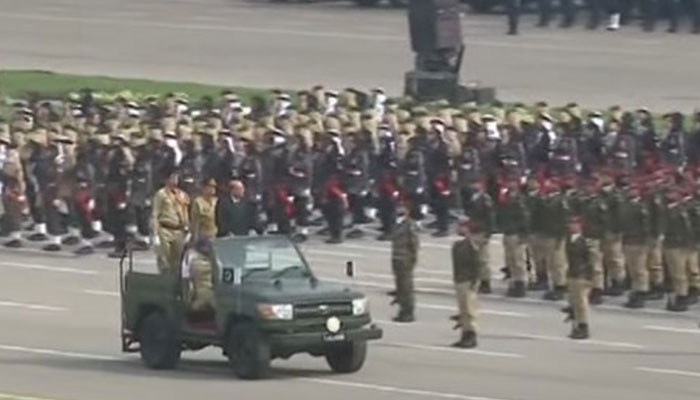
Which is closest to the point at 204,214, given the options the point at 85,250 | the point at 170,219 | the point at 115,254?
the point at 170,219

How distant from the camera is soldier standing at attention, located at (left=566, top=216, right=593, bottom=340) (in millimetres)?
34781

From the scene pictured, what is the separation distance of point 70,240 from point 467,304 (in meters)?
11.5

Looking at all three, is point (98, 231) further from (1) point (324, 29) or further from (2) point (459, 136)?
(1) point (324, 29)

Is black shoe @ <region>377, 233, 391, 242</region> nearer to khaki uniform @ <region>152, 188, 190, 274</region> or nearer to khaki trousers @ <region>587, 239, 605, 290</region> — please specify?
khaki trousers @ <region>587, 239, 605, 290</region>

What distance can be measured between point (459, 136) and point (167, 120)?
455 cm

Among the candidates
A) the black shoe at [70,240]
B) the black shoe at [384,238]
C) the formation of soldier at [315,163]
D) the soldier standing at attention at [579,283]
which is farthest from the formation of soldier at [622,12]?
the soldier standing at attention at [579,283]

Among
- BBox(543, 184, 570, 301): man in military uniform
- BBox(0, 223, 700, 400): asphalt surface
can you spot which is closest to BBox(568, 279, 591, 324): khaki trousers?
BBox(0, 223, 700, 400): asphalt surface

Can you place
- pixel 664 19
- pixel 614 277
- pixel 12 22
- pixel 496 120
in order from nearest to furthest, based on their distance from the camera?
1. pixel 614 277
2. pixel 496 120
3. pixel 664 19
4. pixel 12 22

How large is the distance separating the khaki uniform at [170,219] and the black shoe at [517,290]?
15.6ft

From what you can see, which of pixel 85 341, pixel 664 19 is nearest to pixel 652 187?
pixel 85 341

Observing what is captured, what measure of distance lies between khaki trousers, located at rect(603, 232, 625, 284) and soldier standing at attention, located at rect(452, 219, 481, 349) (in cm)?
361

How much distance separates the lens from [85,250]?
43562 mm

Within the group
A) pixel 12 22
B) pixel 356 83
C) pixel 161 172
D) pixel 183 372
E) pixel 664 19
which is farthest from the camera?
pixel 12 22

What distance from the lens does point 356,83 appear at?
2491 inches
